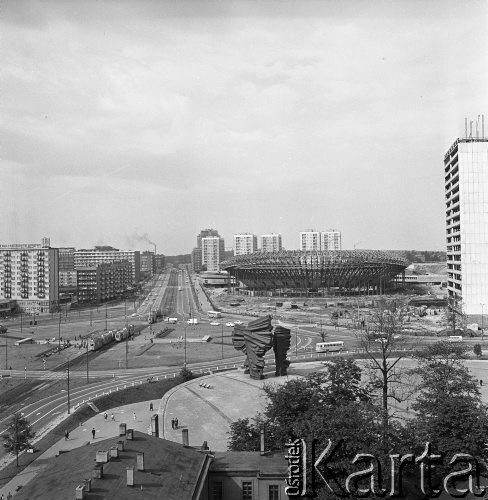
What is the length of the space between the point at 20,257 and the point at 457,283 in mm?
111578

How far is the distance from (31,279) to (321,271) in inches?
3193

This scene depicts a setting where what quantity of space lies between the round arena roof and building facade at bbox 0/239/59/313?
5489 cm

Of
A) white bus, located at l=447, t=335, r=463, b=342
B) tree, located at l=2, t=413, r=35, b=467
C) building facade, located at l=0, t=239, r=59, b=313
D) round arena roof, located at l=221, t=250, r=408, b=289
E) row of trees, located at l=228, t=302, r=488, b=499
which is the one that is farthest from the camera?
round arena roof, located at l=221, t=250, r=408, b=289

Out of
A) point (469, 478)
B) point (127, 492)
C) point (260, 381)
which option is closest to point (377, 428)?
point (469, 478)

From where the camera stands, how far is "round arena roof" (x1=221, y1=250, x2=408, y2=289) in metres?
143

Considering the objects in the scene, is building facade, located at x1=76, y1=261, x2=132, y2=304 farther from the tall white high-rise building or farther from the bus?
the tall white high-rise building

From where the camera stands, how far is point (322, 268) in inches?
5650

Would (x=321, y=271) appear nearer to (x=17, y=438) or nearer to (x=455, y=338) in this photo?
(x=455, y=338)

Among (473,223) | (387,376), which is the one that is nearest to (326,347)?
(387,376)

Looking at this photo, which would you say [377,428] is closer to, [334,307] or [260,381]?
[260,381]

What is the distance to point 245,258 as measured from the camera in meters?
155

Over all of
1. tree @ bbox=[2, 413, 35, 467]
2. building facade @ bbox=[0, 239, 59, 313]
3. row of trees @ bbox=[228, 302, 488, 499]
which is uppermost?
building facade @ bbox=[0, 239, 59, 313]

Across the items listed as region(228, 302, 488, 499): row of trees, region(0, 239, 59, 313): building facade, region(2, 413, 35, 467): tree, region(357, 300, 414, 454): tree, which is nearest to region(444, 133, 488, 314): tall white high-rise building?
region(357, 300, 414, 454): tree

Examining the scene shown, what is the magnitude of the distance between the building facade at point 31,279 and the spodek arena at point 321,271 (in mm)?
54890
